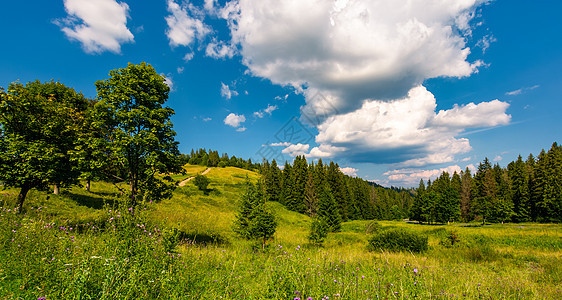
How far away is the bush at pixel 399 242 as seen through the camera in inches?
712

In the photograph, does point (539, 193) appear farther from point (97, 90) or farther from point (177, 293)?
point (97, 90)

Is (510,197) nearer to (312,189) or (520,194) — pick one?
(520,194)

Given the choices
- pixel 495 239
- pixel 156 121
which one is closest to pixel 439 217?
pixel 495 239

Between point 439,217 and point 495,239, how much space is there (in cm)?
4147

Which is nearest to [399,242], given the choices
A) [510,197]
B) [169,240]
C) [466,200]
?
[169,240]

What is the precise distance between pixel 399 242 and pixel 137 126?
22320 mm

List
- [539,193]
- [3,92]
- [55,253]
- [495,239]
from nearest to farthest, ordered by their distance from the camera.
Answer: [55,253] < [3,92] < [495,239] < [539,193]

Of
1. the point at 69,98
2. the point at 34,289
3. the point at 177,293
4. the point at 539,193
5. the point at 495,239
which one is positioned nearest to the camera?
the point at 34,289

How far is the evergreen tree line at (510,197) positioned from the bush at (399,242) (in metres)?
53.6

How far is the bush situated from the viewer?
59.3 feet

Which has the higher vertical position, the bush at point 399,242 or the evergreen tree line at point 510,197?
the evergreen tree line at point 510,197

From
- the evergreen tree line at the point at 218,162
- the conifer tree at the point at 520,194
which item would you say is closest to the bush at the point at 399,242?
the conifer tree at the point at 520,194

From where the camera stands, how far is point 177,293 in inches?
128

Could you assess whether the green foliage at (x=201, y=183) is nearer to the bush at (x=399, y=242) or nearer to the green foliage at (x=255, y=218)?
the green foliage at (x=255, y=218)
